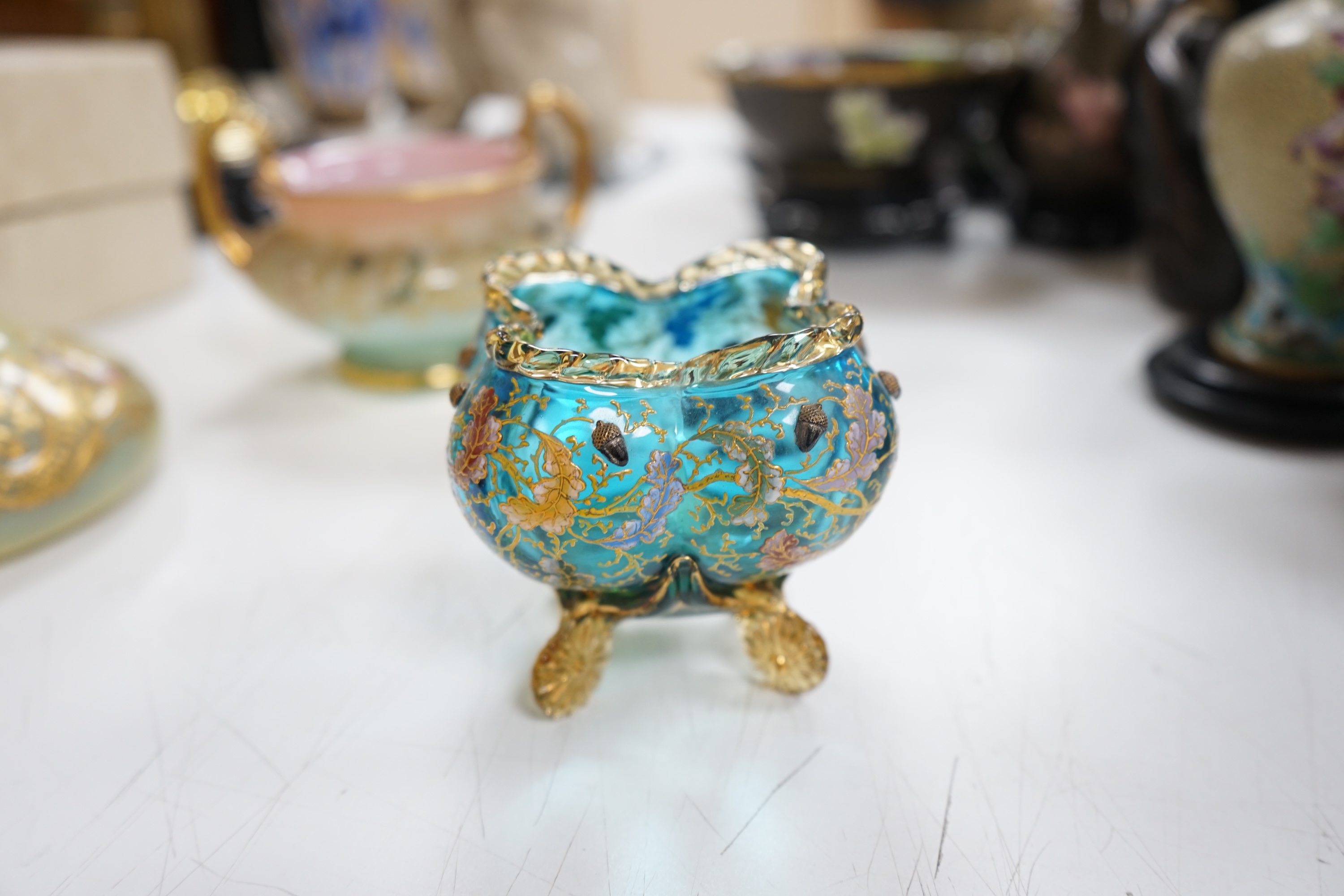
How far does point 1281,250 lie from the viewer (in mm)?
738

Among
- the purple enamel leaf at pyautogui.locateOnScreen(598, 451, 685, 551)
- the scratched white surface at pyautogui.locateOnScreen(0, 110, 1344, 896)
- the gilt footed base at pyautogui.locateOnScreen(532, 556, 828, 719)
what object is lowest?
the scratched white surface at pyautogui.locateOnScreen(0, 110, 1344, 896)

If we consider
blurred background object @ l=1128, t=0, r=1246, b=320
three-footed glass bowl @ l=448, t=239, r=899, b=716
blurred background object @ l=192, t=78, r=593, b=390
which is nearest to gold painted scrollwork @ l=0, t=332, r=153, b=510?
blurred background object @ l=192, t=78, r=593, b=390

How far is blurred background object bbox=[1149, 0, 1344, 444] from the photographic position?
0.68 meters

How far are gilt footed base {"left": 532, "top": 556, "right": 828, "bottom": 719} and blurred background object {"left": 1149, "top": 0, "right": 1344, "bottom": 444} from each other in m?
0.46

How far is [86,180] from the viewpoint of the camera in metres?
1.06

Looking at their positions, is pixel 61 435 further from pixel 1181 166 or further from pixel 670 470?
pixel 1181 166

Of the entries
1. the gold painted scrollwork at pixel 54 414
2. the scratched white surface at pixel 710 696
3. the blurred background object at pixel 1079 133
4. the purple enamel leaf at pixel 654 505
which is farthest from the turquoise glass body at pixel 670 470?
the blurred background object at pixel 1079 133

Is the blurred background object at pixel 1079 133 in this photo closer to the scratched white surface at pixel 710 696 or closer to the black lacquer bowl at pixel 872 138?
the black lacquer bowl at pixel 872 138

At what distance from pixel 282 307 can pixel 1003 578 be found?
63 centimetres

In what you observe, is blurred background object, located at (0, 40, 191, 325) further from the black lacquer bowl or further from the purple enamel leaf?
the purple enamel leaf

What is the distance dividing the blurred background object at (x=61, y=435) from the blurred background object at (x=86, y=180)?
0.33 meters

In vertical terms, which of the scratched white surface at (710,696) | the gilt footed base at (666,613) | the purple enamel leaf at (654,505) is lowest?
the scratched white surface at (710,696)

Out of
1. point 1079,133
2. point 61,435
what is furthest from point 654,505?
point 1079,133

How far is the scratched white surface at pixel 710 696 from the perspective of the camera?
45 cm
